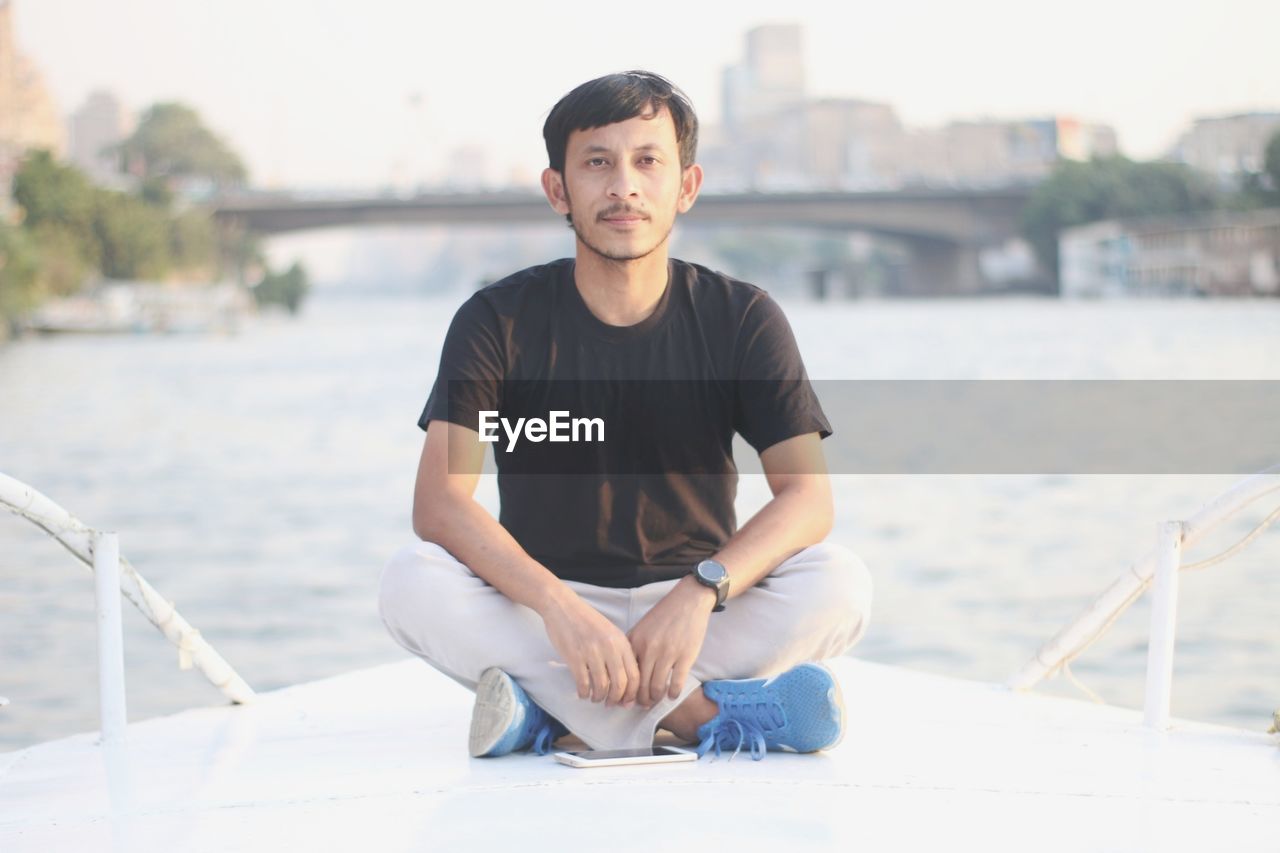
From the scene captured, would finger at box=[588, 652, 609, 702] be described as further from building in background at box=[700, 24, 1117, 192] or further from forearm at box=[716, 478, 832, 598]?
building in background at box=[700, 24, 1117, 192]

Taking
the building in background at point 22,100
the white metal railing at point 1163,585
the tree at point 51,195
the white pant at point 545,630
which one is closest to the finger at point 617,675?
the white pant at point 545,630

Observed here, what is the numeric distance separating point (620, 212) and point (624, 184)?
0.04 m

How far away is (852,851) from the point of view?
184cm

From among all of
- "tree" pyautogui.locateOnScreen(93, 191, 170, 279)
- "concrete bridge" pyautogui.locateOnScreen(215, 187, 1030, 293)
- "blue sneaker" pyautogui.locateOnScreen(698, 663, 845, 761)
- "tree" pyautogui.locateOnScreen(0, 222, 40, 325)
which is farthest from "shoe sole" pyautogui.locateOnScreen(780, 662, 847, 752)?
"tree" pyautogui.locateOnScreen(93, 191, 170, 279)

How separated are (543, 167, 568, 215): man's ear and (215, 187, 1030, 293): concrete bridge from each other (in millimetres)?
41357

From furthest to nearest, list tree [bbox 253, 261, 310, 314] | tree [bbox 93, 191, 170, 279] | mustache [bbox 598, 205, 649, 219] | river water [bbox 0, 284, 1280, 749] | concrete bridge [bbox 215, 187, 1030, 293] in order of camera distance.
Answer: tree [bbox 253, 261, 310, 314] → tree [bbox 93, 191, 170, 279] → concrete bridge [bbox 215, 187, 1030, 293] → river water [bbox 0, 284, 1280, 749] → mustache [bbox 598, 205, 649, 219]

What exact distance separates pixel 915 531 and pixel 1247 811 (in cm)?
1008

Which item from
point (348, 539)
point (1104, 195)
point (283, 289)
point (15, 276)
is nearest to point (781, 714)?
point (348, 539)

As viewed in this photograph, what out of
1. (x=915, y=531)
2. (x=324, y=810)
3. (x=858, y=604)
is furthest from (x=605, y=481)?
(x=915, y=531)

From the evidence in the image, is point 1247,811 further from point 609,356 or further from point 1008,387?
point 1008,387

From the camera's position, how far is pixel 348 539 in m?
11.9

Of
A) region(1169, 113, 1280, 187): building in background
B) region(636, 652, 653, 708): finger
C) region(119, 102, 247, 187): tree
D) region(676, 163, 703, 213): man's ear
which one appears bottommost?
region(636, 652, 653, 708): finger

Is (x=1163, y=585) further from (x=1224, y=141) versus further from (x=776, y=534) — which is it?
(x=1224, y=141)

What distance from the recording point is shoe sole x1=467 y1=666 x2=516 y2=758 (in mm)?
2381
